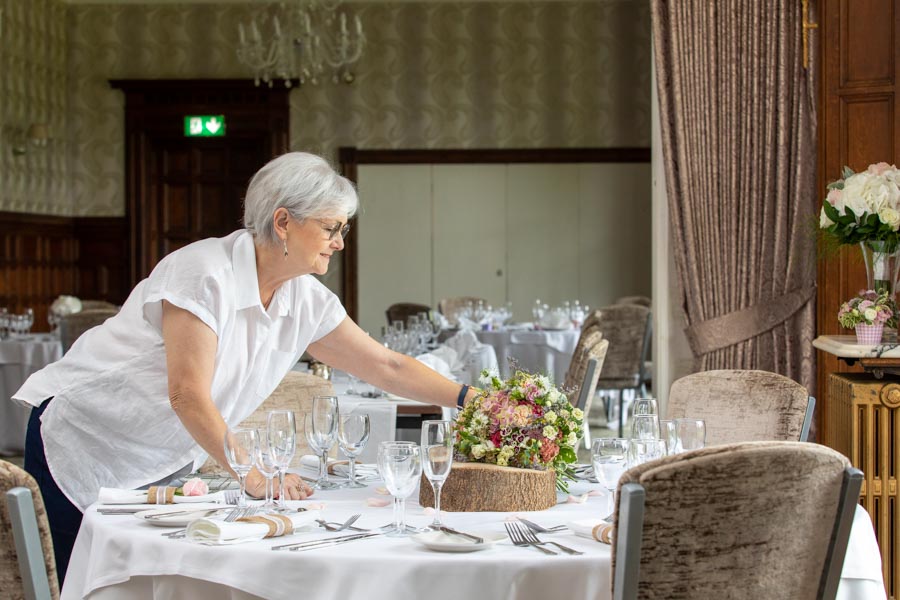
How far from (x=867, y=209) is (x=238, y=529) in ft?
8.50

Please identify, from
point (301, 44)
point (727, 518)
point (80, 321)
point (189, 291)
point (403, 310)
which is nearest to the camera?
point (727, 518)

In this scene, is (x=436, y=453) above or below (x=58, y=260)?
below

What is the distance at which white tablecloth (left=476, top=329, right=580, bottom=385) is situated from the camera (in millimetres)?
8195

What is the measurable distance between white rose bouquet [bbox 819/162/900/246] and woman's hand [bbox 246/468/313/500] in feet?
7.43

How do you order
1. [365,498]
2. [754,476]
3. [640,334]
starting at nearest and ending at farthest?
1. [754,476]
2. [365,498]
3. [640,334]

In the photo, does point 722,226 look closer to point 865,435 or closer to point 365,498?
point 865,435

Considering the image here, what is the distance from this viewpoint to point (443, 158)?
1154 centimetres

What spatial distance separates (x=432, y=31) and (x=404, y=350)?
6.50m

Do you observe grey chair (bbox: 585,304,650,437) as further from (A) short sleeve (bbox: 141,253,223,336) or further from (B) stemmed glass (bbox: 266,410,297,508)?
(B) stemmed glass (bbox: 266,410,297,508)

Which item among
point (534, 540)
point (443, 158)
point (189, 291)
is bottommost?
point (534, 540)

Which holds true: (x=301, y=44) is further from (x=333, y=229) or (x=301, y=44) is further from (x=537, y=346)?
(x=333, y=229)

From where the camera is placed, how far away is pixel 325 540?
1.96m

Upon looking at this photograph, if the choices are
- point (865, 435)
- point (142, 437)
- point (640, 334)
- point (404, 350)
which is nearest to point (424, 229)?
point (640, 334)

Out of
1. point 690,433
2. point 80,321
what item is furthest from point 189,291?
point 80,321
